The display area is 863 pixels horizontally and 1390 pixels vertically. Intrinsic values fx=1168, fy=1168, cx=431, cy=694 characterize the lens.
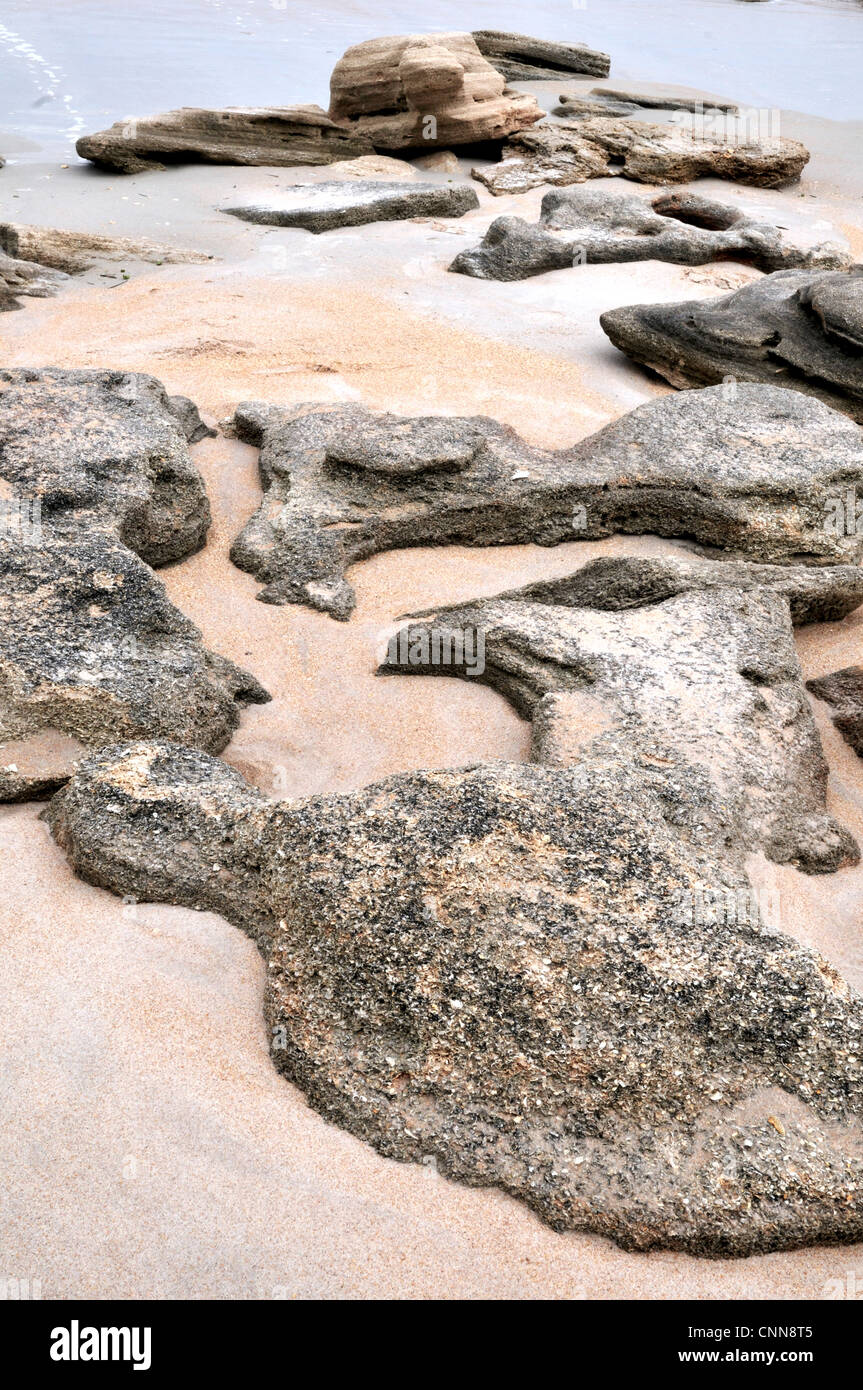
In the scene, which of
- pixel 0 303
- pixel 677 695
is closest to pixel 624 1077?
pixel 677 695

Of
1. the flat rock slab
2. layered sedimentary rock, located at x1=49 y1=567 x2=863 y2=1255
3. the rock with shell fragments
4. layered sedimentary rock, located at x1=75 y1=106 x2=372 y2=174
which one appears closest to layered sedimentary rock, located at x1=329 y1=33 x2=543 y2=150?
layered sedimentary rock, located at x1=75 y1=106 x2=372 y2=174

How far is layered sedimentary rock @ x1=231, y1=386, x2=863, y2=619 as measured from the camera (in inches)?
187

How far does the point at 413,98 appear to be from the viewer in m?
11.1

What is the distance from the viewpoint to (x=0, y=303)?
7.03m

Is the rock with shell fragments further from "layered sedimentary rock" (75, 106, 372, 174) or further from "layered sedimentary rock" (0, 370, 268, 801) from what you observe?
"layered sedimentary rock" (75, 106, 372, 174)

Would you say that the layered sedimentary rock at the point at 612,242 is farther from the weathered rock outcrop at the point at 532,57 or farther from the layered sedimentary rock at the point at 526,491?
the weathered rock outcrop at the point at 532,57

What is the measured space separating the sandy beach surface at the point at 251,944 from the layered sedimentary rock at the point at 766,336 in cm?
23

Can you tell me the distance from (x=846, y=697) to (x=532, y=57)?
14.1 metres

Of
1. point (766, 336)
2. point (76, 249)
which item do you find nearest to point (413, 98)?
Result: point (76, 249)

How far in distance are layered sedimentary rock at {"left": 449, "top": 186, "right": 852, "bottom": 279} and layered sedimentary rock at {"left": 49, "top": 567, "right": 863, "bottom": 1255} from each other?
610 centimetres

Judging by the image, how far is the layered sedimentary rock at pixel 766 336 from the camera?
6.04m

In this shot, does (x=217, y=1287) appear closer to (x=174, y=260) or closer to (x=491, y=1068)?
(x=491, y=1068)

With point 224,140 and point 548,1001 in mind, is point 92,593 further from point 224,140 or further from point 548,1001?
point 224,140

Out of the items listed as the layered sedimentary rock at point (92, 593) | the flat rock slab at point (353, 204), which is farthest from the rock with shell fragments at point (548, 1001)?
the flat rock slab at point (353, 204)
